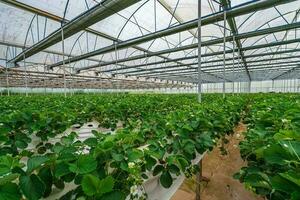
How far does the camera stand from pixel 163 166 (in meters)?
1.53

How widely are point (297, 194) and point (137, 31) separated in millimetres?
11861

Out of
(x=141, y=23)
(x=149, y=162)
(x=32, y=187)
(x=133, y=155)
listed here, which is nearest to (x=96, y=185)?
(x=32, y=187)

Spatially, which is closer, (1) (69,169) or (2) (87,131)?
(1) (69,169)

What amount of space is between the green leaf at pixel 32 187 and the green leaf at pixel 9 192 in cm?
4

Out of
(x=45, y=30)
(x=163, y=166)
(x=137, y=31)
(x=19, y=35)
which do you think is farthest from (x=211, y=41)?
(x=163, y=166)

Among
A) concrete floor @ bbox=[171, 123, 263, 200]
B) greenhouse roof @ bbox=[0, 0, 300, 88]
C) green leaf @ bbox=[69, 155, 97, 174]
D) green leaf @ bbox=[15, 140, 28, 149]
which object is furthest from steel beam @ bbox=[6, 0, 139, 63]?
green leaf @ bbox=[69, 155, 97, 174]

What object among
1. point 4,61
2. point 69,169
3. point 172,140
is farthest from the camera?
point 4,61

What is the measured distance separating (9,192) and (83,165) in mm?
306

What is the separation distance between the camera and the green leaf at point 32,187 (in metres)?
0.89

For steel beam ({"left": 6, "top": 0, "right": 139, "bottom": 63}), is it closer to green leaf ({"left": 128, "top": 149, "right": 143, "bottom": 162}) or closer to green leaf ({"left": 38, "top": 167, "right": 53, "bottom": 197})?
green leaf ({"left": 128, "top": 149, "right": 143, "bottom": 162})

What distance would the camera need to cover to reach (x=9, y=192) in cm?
83

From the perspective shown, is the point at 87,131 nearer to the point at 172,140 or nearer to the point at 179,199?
the point at 179,199

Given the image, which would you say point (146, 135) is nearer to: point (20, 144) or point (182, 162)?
point (182, 162)

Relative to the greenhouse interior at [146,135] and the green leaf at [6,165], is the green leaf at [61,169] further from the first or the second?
the green leaf at [6,165]
